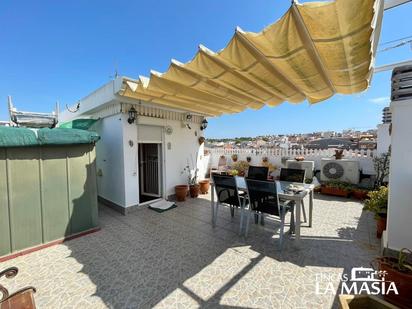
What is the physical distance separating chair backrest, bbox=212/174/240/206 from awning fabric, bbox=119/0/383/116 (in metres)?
1.81

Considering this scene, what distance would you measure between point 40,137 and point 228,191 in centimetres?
347

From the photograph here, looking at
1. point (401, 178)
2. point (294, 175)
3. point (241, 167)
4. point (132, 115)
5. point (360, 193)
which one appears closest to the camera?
point (401, 178)

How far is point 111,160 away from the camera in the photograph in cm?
523

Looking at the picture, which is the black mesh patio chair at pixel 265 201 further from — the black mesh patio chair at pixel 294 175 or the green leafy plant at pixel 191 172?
the green leafy plant at pixel 191 172

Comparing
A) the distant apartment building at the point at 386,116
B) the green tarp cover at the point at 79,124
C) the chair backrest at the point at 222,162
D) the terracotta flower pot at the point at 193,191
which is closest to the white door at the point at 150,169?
the terracotta flower pot at the point at 193,191

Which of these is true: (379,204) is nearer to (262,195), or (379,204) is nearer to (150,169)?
(262,195)

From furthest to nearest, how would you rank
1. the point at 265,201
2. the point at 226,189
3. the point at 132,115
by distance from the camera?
the point at 132,115, the point at 226,189, the point at 265,201

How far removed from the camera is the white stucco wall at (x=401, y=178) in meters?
2.39

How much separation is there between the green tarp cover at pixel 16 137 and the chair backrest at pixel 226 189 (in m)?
3.18

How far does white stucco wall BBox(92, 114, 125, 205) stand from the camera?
16.0 feet

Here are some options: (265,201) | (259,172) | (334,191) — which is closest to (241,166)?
(334,191)

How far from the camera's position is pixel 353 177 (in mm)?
6133

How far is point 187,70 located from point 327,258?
3517 millimetres

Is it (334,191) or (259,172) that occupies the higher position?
(259,172)
